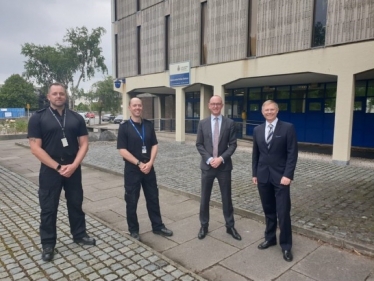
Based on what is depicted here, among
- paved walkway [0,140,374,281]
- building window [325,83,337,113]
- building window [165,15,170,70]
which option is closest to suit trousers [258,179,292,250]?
paved walkway [0,140,374,281]

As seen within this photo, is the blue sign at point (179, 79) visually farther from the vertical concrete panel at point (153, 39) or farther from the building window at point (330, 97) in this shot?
the building window at point (330, 97)

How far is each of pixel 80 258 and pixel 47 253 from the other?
0.36 meters

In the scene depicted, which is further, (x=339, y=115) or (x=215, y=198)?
(x=339, y=115)

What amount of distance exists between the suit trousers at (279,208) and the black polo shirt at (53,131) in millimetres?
2240

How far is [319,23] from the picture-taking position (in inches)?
352

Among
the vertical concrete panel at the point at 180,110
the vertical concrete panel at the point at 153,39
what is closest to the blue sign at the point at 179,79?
the vertical concrete panel at the point at 180,110

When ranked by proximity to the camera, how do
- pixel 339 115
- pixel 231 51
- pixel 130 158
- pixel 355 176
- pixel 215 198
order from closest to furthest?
1. pixel 130 158
2. pixel 215 198
3. pixel 355 176
4. pixel 339 115
5. pixel 231 51

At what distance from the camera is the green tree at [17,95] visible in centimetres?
4819

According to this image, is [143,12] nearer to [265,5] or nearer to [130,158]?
[265,5]

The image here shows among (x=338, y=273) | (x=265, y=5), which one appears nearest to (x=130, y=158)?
(x=338, y=273)

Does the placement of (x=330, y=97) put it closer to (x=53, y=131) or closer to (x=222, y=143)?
(x=222, y=143)

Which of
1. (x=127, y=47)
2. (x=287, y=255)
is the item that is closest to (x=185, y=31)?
(x=127, y=47)

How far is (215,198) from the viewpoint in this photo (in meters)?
5.25

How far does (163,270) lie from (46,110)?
7.03 feet
